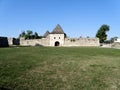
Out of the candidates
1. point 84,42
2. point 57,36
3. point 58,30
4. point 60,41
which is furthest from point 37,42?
point 84,42

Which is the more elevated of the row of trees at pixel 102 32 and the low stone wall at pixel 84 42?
the row of trees at pixel 102 32

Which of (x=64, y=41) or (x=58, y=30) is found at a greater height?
(x=58, y=30)

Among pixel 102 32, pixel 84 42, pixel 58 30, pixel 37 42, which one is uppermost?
pixel 58 30

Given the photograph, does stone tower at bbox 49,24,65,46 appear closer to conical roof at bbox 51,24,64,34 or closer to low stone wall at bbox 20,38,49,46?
conical roof at bbox 51,24,64,34

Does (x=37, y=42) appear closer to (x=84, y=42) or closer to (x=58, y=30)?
(x=58, y=30)

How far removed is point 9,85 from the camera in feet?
14.9

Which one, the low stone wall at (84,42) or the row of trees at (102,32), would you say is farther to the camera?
the row of trees at (102,32)

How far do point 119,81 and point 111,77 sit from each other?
1.29ft

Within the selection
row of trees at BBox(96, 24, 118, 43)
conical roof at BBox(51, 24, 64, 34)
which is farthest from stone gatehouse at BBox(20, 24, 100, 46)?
row of trees at BBox(96, 24, 118, 43)

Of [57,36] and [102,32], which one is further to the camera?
[102,32]

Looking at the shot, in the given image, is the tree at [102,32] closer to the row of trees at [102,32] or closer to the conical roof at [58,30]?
the row of trees at [102,32]

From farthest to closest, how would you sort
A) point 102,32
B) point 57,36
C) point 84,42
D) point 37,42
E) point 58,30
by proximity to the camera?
1. point 102,32
2. point 58,30
3. point 37,42
4. point 57,36
5. point 84,42

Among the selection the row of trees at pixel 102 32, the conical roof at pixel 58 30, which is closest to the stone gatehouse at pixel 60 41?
the conical roof at pixel 58 30

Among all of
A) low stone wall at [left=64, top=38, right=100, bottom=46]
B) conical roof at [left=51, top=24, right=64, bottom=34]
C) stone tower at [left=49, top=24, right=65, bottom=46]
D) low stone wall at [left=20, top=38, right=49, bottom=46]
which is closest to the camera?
low stone wall at [left=64, top=38, right=100, bottom=46]
